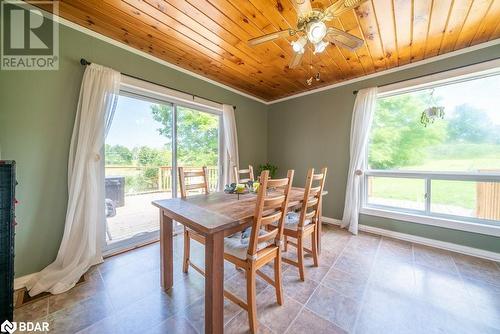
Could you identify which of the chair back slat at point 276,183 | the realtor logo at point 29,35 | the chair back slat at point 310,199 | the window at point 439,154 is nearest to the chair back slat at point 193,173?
the chair back slat at point 276,183

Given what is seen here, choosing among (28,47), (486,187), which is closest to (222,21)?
(28,47)

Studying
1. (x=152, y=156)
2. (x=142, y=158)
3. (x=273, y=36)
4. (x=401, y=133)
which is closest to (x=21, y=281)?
(x=142, y=158)

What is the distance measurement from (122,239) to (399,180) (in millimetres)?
4004

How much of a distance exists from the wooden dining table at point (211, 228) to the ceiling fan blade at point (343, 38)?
4.71ft

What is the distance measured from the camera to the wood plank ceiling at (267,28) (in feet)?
5.49

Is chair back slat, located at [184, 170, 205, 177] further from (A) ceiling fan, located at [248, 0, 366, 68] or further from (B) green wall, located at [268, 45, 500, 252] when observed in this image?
(B) green wall, located at [268, 45, 500, 252]

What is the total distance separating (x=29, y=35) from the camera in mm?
1717

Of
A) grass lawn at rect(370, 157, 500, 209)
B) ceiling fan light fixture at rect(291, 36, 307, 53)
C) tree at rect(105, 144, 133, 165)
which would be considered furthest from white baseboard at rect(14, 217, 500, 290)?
ceiling fan light fixture at rect(291, 36, 307, 53)

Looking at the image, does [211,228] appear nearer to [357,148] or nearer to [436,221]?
[357,148]

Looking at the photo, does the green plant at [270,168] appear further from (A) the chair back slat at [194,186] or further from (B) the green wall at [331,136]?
(A) the chair back slat at [194,186]

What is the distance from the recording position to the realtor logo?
63.7 inches

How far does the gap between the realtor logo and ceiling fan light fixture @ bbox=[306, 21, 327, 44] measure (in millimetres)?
2217

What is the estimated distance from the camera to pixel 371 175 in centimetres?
305

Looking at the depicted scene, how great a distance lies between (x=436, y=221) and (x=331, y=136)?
188 centimetres
